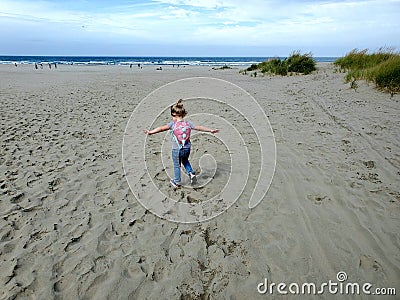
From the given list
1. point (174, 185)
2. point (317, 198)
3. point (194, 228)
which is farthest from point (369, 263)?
point (174, 185)

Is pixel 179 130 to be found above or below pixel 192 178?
above

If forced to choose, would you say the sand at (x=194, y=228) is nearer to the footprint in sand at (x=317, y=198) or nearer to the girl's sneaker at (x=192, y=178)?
the footprint in sand at (x=317, y=198)

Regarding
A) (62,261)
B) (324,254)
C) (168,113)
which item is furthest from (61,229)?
(168,113)

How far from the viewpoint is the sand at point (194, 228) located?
3.23 meters

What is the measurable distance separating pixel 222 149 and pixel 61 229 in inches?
166

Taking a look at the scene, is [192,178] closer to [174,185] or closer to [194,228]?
[174,185]

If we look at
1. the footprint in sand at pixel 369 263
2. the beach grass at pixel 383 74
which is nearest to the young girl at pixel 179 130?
the footprint in sand at pixel 369 263

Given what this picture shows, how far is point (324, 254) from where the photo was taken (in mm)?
3582

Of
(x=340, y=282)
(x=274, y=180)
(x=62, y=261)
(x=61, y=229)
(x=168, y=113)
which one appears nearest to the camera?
(x=340, y=282)

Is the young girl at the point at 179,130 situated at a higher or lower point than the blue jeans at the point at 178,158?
higher

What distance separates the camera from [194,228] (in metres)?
4.20

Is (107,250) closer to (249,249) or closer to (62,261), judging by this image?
(62,261)

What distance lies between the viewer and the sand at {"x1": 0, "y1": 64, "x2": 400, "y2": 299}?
3.23 meters

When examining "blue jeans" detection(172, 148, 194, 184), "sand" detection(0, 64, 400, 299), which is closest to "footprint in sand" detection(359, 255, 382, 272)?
"sand" detection(0, 64, 400, 299)
